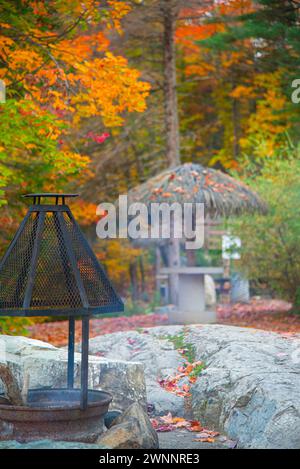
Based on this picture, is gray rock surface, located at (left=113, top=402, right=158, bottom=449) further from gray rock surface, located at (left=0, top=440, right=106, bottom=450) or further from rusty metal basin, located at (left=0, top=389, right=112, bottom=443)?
gray rock surface, located at (left=0, top=440, right=106, bottom=450)

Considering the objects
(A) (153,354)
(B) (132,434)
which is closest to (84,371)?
(B) (132,434)

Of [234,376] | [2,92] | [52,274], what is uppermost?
[2,92]

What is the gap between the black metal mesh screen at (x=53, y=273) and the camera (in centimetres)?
601

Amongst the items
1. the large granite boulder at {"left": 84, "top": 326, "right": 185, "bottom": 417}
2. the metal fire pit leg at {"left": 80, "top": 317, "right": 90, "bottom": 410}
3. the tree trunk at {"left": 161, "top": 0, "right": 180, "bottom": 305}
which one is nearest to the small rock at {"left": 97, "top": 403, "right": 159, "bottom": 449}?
the metal fire pit leg at {"left": 80, "top": 317, "right": 90, "bottom": 410}

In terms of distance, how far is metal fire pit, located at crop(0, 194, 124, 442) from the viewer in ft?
19.5

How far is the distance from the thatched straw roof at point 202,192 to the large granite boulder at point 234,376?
3478 millimetres

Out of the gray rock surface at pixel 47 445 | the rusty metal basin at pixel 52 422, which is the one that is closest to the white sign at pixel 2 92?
the rusty metal basin at pixel 52 422

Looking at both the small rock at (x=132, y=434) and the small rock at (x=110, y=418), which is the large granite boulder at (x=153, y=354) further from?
the small rock at (x=132, y=434)

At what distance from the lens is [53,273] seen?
243 inches

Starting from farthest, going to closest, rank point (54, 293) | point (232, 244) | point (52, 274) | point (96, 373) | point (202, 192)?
1. point (232, 244)
2. point (202, 192)
3. point (96, 373)
4. point (52, 274)
5. point (54, 293)

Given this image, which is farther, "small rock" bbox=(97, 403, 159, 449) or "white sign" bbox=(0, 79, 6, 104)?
"white sign" bbox=(0, 79, 6, 104)

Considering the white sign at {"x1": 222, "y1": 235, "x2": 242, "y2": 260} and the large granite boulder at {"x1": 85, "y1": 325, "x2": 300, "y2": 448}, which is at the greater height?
the white sign at {"x1": 222, "y1": 235, "x2": 242, "y2": 260}

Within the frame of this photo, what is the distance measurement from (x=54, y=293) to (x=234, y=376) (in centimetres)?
244

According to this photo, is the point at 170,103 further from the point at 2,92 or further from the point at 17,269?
the point at 17,269
